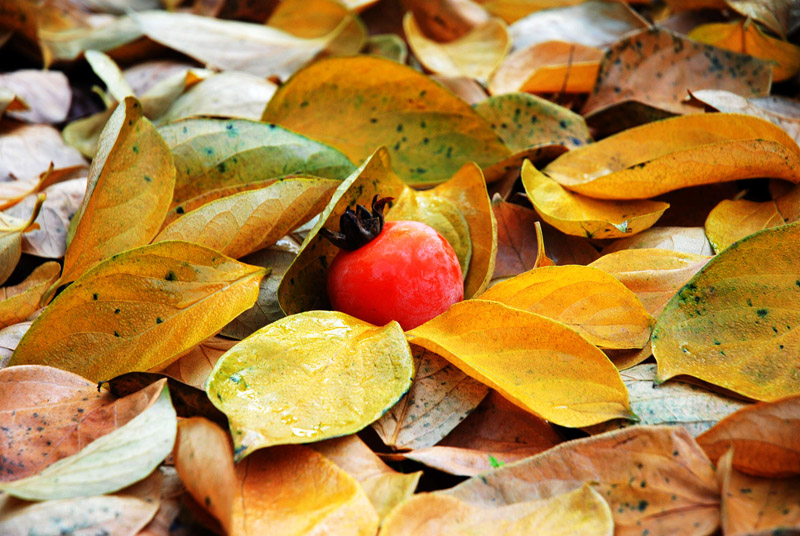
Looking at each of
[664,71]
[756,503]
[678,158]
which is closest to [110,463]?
[756,503]

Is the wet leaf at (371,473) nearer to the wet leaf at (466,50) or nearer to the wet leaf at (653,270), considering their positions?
the wet leaf at (653,270)

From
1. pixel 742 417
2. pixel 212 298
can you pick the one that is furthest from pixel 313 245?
pixel 742 417

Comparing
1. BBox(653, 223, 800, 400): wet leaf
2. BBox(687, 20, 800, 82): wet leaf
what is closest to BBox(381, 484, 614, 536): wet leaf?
BBox(653, 223, 800, 400): wet leaf

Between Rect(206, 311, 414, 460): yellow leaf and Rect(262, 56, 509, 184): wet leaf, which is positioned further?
Rect(262, 56, 509, 184): wet leaf

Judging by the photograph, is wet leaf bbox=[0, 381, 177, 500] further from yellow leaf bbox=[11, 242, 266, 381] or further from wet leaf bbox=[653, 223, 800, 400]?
wet leaf bbox=[653, 223, 800, 400]

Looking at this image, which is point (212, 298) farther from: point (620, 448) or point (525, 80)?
point (525, 80)

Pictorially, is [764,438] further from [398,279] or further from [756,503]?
[398,279]
